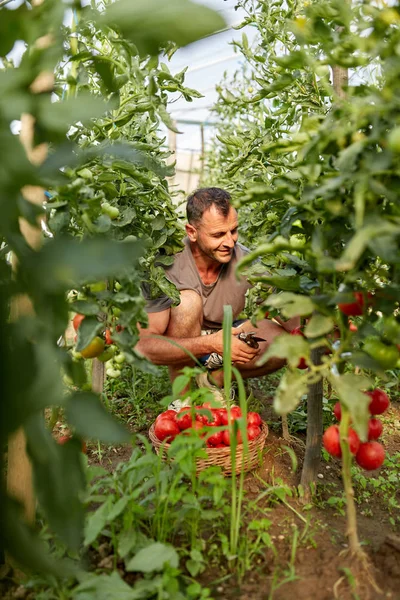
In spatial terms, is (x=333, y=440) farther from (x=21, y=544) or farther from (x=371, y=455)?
(x=21, y=544)

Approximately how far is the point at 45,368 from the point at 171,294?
136 centimetres

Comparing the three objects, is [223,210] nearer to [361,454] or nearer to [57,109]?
[361,454]

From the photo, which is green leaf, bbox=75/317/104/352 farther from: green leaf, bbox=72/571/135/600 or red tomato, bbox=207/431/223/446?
red tomato, bbox=207/431/223/446

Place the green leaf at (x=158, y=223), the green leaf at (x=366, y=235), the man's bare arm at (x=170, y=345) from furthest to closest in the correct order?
the man's bare arm at (x=170, y=345) < the green leaf at (x=158, y=223) < the green leaf at (x=366, y=235)

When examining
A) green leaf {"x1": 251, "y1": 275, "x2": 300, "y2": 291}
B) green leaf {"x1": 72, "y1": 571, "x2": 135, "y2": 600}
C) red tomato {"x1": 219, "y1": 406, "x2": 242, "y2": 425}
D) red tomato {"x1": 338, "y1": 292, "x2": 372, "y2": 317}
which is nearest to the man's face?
red tomato {"x1": 219, "y1": 406, "x2": 242, "y2": 425}

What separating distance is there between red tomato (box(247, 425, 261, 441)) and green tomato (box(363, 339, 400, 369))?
788 millimetres

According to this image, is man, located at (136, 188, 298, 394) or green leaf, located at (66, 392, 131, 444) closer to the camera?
green leaf, located at (66, 392, 131, 444)

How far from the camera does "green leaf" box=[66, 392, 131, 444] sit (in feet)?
2.03

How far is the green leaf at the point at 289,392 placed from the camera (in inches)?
37.8

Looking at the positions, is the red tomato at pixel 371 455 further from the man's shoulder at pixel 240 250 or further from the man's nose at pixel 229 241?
the man's shoulder at pixel 240 250

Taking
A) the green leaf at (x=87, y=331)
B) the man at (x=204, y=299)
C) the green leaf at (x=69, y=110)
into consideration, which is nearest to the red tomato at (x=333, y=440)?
the green leaf at (x=87, y=331)

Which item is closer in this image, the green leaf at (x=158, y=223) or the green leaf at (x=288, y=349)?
the green leaf at (x=288, y=349)

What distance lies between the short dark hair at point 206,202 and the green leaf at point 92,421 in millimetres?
1701

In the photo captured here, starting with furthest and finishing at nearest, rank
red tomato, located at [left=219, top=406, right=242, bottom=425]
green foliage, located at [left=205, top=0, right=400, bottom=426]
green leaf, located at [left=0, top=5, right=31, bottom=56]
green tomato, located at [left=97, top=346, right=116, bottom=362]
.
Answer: red tomato, located at [left=219, top=406, right=242, bottom=425], green tomato, located at [left=97, top=346, right=116, bottom=362], green foliage, located at [left=205, top=0, right=400, bottom=426], green leaf, located at [left=0, top=5, right=31, bottom=56]
